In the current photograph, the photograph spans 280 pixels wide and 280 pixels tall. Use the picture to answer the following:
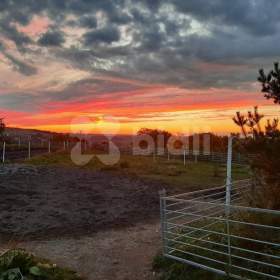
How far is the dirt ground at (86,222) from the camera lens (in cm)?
849

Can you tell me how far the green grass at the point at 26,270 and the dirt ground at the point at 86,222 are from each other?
64 cm

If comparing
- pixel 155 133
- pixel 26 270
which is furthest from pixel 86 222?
pixel 155 133

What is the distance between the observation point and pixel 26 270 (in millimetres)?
6832

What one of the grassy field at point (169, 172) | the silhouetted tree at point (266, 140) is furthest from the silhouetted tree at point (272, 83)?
the grassy field at point (169, 172)

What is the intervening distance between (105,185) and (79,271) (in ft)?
34.4

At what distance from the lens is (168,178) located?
71.9 ft

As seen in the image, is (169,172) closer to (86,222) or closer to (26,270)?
(86,222)

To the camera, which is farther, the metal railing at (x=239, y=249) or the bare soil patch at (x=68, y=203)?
the bare soil patch at (x=68, y=203)

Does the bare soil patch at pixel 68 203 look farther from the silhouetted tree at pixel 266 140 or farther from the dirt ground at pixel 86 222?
the silhouetted tree at pixel 266 140

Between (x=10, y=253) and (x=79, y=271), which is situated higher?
(x=10, y=253)

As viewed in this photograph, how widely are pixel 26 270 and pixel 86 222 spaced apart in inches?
191

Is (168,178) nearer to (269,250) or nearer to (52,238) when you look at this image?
(52,238)

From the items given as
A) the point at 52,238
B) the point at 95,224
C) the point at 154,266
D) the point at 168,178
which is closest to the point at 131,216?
the point at 95,224

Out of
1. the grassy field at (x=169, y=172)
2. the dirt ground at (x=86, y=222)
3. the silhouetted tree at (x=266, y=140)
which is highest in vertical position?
the silhouetted tree at (x=266, y=140)
